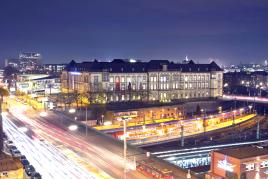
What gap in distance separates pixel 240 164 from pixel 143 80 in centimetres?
6006

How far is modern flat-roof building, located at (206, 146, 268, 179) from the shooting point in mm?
26719

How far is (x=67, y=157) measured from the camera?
33812mm

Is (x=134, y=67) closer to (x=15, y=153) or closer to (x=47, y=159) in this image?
(x=15, y=153)

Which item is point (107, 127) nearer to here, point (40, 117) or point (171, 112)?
point (40, 117)

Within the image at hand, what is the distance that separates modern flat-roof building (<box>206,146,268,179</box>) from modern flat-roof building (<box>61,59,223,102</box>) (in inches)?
2008

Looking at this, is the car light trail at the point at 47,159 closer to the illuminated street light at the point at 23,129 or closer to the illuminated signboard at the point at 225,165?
the illuminated street light at the point at 23,129

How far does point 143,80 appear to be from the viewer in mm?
85875

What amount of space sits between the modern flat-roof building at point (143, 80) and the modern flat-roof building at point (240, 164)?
50997mm

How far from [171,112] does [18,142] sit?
36.8m

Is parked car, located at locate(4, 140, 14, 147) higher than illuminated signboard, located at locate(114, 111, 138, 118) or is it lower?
lower

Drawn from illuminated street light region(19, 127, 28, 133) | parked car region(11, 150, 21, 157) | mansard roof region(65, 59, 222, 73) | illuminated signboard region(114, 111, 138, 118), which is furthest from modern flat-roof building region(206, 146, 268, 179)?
mansard roof region(65, 59, 222, 73)

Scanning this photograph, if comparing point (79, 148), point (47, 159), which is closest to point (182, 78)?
point (79, 148)

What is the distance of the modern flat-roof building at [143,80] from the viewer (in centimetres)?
8138

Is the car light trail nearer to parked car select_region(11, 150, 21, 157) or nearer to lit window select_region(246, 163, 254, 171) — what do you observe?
parked car select_region(11, 150, 21, 157)
